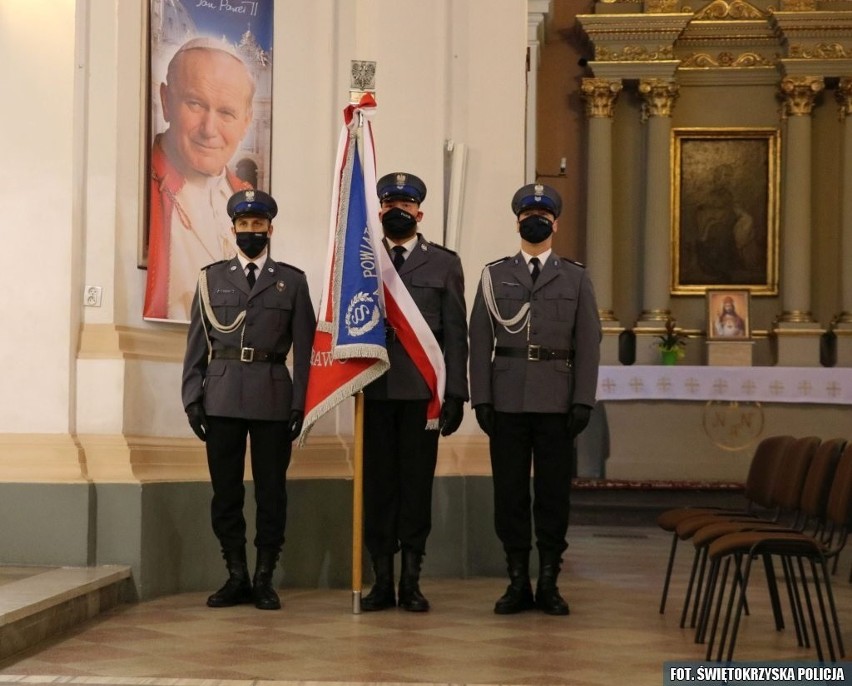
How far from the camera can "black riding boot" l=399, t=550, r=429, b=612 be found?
590 centimetres

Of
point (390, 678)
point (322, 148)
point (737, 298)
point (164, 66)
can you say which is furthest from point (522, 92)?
point (737, 298)

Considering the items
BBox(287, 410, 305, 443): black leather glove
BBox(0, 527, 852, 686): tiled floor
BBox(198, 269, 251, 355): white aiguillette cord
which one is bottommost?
BBox(0, 527, 852, 686): tiled floor

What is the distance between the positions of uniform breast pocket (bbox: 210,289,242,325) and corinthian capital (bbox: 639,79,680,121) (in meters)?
8.73

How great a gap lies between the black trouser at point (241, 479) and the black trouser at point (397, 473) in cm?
37

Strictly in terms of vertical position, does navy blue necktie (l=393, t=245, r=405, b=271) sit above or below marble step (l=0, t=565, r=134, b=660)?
above

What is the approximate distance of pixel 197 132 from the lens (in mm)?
6820

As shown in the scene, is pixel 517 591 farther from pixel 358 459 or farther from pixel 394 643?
pixel 394 643

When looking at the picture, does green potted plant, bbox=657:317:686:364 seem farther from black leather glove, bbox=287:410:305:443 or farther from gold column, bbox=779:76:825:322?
black leather glove, bbox=287:410:305:443

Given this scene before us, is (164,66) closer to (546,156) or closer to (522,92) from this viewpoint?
(522,92)

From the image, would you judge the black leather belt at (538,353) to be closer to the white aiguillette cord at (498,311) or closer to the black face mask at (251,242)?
the white aiguillette cord at (498,311)

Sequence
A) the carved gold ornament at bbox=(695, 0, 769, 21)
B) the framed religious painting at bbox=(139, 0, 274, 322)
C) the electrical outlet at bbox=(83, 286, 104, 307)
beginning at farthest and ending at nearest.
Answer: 1. the carved gold ornament at bbox=(695, 0, 769, 21)
2. the framed religious painting at bbox=(139, 0, 274, 322)
3. the electrical outlet at bbox=(83, 286, 104, 307)

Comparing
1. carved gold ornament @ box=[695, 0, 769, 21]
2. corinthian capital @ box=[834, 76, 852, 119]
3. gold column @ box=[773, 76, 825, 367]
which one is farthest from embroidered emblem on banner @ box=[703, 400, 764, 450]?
carved gold ornament @ box=[695, 0, 769, 21]

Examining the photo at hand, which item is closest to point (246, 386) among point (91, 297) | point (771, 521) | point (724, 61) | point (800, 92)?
point (91, 297)

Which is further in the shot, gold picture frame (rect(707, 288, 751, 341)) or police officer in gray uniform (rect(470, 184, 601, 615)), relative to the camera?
gold picture frame (rect(707, 288, 751, 341))
